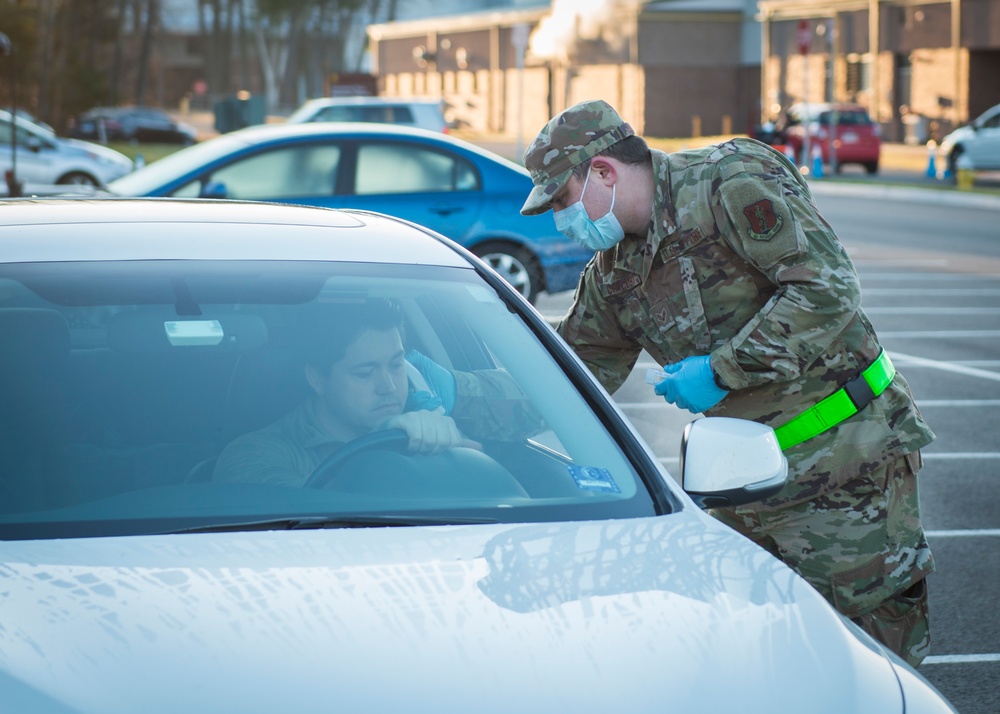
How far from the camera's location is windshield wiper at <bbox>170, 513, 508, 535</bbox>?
99.6 inches

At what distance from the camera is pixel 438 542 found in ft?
8.12

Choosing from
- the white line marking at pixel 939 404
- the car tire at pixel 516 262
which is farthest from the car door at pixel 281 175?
the white line marking at pixel 939 404

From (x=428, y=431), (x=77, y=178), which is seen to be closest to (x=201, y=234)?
(x=428, y=431)

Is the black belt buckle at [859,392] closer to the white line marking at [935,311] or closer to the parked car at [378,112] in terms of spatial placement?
the white line marking at [935,311]

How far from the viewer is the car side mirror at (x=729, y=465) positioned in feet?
9.31

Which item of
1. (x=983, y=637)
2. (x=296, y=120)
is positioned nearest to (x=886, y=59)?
(x=296, y=120)

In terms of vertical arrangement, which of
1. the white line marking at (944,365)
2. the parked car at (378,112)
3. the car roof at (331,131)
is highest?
the parked car at (378,112)

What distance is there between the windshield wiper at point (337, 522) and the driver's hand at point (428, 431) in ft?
1.03

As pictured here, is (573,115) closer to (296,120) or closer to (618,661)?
(618,661)

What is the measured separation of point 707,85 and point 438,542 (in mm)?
52665

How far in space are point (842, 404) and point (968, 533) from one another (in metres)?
2.91

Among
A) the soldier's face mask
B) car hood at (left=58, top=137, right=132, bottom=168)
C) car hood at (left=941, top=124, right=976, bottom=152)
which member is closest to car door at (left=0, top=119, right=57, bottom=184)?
car hood at (left=58, top=137, right=132, bottom=168)

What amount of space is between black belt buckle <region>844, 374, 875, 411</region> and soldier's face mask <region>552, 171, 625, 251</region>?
0.68 metres

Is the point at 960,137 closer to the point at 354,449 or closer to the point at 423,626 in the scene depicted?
the point at 354,449
